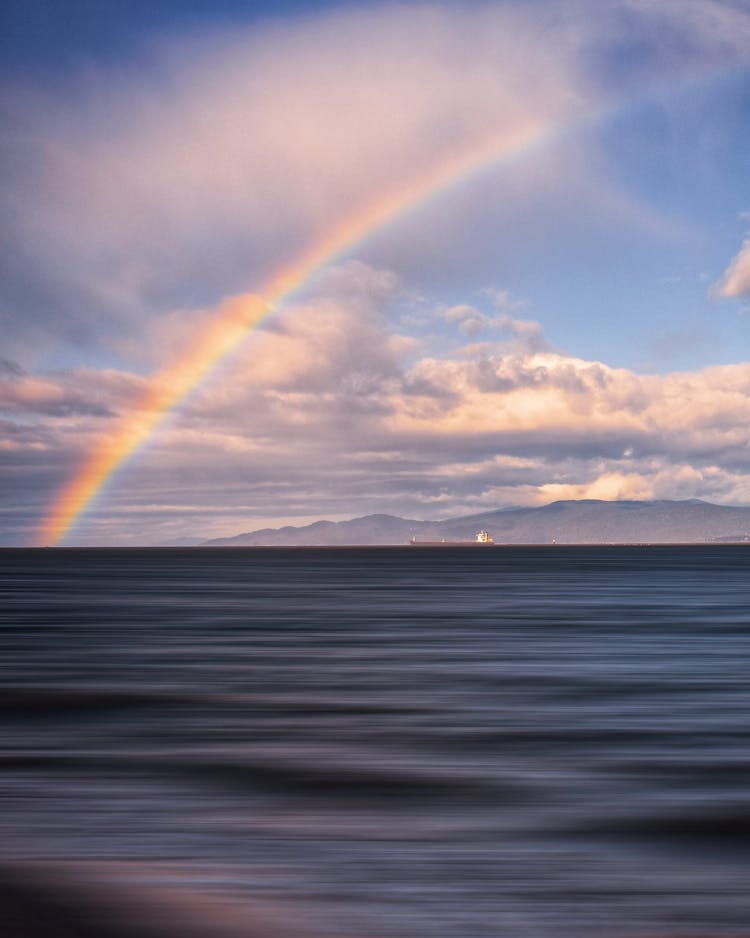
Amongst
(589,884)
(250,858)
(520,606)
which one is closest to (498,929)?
(589,884)

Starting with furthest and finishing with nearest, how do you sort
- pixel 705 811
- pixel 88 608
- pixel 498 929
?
pixel 88 608 < pixel 705 811 < pixel 498 929

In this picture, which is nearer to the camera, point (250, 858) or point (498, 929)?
point (498, 929)

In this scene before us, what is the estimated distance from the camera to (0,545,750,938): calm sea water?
916cm

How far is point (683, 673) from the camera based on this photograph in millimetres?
27359

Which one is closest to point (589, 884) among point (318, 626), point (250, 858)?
point (250, 858)

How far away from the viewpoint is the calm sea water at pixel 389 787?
9156 millimetres

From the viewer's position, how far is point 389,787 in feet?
45.2

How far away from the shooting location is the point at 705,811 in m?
12.7

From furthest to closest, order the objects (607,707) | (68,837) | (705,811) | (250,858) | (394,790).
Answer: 1. (607,707)
2. (394,790)
3. (705,811)
4. (68,837)
5. (250,858)

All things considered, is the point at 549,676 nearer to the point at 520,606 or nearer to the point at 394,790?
the point at 394,790

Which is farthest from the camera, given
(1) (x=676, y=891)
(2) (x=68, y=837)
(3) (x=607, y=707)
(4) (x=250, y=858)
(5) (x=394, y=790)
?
(3) (x=607, y=707)

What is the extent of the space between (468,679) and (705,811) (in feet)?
44.5

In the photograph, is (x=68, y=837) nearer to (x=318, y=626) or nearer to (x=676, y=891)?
(x=676, y=891)

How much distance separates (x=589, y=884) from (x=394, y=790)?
170 inches
